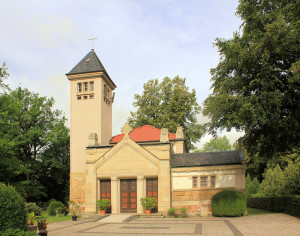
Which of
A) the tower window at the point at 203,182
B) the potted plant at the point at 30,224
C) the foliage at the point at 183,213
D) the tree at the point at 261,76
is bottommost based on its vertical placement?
the foliage at the point at 183,213

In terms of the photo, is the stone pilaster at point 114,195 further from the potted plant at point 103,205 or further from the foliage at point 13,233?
the foliage at point 13,233

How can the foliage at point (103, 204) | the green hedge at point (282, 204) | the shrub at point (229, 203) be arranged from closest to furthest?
the green hedge at point (282, 204) < the shrub at point (229, 203) < the foliage at point (103, 204)

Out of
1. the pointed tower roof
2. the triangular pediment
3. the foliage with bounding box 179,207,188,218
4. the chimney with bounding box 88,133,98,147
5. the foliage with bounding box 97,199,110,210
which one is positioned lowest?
the foliage with bounding box 179,207,188,218

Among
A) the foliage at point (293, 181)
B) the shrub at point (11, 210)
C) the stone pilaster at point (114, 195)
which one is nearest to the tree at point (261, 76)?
the stone pilaster at point (114, 195)

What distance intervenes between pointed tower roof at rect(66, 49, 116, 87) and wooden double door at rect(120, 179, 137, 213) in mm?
12189

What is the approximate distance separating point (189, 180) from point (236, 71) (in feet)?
32.5

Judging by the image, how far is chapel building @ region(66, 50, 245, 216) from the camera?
25.1m

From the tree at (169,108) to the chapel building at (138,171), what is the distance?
44.1 ft

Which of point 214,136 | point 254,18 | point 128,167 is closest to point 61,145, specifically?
point 128,167

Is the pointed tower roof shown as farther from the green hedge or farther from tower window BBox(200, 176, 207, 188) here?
the green hedge

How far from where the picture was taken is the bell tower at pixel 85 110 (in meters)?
30.7

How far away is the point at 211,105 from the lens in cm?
2033

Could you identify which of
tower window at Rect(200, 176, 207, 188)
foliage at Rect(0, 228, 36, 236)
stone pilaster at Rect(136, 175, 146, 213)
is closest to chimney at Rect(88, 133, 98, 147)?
stone pilaster at Rect(136, 175, 146, 213)

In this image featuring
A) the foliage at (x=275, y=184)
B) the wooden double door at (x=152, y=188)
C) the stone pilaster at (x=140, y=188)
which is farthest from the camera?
the foliage at (x=275, y=184)
